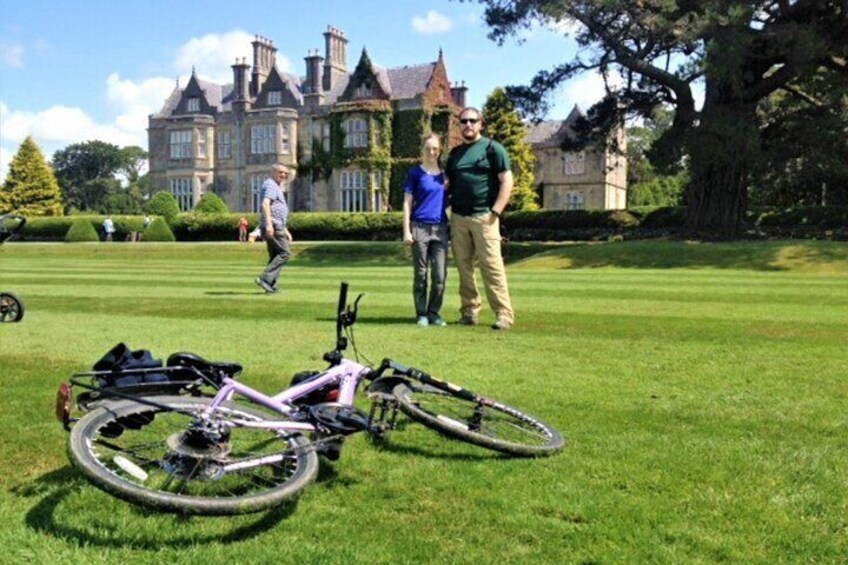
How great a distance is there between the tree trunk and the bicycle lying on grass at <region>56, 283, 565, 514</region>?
25436mm

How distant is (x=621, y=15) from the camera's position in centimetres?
2969

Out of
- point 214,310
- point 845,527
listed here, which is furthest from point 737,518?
A: point 214,310

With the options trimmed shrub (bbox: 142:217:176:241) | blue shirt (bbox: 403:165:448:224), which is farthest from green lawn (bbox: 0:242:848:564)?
trimmed shrub (bbox: 142:217:176:241)

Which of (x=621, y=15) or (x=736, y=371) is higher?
(x=621, y=15)

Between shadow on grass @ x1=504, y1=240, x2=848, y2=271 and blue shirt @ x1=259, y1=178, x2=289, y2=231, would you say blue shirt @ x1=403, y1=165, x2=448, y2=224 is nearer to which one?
blue shirt @ x1=259, y1=178, x2=289, y2=231

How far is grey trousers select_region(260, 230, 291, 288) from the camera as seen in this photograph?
13.6 metres

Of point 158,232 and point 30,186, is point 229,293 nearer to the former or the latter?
point 158,232

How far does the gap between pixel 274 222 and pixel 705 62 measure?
57.7 feet

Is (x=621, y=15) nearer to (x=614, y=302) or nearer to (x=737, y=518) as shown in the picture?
(x=614, y=302)

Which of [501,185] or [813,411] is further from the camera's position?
[501,185]

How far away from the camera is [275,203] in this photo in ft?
44.2

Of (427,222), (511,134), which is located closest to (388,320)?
(427,222)

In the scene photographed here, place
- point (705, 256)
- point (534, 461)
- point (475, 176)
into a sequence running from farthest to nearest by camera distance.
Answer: point (705, 256)
point (475, 176)
point (534, 461)

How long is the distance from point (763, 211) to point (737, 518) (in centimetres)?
4234
